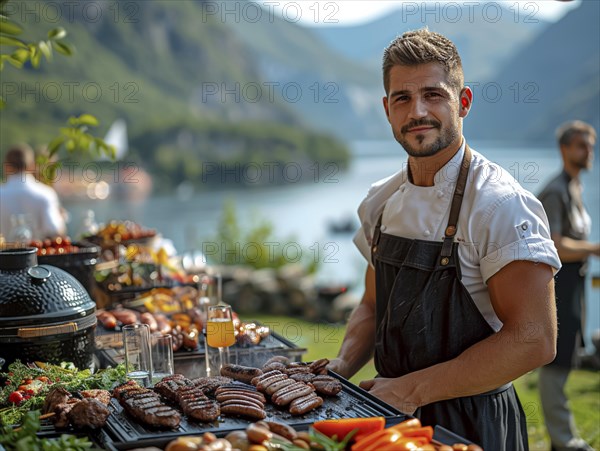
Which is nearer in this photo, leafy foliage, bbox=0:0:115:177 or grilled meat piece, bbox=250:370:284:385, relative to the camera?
grilled meat piece, bbox=250:370:284:385

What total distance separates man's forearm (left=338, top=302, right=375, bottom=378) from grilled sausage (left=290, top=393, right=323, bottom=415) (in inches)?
31.9

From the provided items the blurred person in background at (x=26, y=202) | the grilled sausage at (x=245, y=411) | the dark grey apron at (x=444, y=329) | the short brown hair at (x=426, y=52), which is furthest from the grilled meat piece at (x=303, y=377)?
the blurred person in background at (x=26, y=202)

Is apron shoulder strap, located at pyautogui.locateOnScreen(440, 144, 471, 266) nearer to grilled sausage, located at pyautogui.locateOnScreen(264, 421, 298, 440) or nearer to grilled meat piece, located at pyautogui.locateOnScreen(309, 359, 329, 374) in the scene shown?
grilled meat piece, located at pyautogui.locateOnScreen(309, 359, 329, 374)

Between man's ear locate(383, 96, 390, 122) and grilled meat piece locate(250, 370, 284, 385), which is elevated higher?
man's ear locate(383, 96, 390, 122)

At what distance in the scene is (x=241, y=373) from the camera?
2.92m

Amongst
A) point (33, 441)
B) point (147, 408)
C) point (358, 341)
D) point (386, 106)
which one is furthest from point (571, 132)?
point (33, 441)

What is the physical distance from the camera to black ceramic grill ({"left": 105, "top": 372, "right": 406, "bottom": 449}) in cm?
223

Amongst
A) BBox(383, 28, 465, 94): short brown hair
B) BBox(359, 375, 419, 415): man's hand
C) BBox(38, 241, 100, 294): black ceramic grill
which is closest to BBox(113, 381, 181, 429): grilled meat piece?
BBox(359, 375, 419, 415): man's hand

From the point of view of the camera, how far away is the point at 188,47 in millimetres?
88438

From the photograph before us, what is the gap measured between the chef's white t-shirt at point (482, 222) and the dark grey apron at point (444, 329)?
0.04m

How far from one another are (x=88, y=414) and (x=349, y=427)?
31.8 inches

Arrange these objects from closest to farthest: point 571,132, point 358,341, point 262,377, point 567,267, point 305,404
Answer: point 305,404 < point 262,377 < point 358,341 < point 567,267 < point 571,132

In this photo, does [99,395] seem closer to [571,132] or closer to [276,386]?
[276,386]

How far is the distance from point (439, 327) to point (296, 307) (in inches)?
Answer: 420
